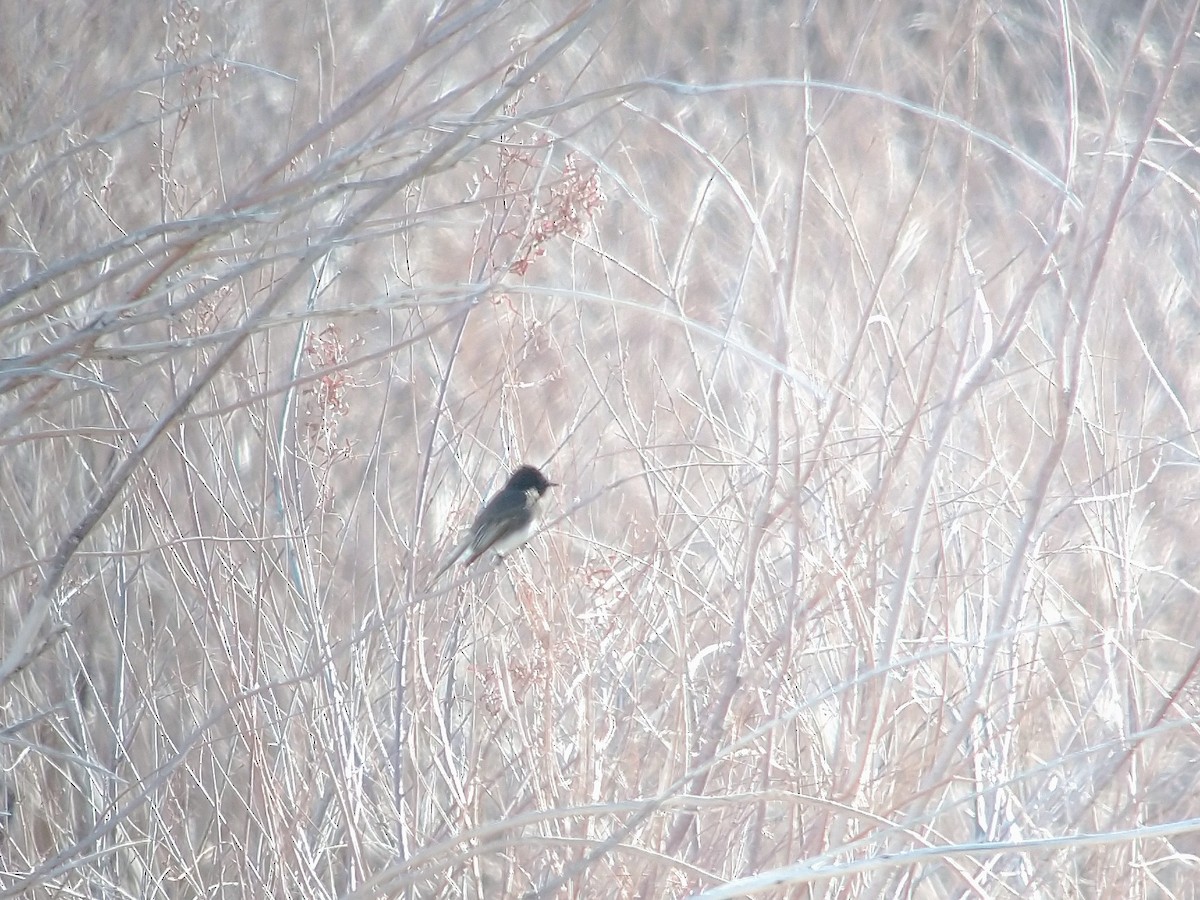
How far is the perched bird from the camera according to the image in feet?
10.9

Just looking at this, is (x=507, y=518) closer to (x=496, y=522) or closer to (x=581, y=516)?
(x=496, y=522)

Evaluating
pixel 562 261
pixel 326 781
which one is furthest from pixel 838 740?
pixel 562 261

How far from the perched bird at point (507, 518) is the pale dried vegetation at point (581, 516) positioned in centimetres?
16

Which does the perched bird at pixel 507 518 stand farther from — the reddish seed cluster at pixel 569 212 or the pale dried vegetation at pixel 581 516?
the reddish seed cluster at pixel 569 212

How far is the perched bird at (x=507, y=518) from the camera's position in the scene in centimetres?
333

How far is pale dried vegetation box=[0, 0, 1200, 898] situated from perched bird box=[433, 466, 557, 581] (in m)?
0.16

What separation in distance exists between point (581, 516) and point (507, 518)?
681mm

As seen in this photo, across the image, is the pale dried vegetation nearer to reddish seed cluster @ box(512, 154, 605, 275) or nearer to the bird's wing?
reddish seed cluster @ box(512, 154, 605, 275)

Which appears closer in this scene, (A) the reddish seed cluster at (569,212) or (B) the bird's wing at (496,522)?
(A) the reddish seed cluster at (569,212)

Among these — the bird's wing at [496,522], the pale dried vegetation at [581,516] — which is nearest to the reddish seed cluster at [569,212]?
the pale dried vegetation at [581,516]

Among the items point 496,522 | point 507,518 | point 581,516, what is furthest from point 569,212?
point 581,516

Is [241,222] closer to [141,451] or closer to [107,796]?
[141,451]

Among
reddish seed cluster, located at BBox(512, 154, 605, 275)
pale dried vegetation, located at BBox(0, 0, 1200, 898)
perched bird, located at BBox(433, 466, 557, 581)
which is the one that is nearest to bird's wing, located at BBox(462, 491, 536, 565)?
perched bird, located at BBox(433, 466, 557, 581)

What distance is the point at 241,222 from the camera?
1.43 metres
